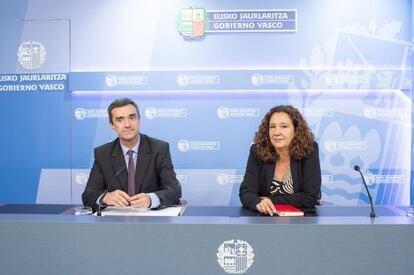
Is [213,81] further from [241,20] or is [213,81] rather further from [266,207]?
[266,207]

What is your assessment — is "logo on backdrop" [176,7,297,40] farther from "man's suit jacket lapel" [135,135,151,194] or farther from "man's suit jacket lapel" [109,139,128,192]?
"man's suit jacket lapel" [109,139,128,192]

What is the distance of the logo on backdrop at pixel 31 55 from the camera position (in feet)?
12.9

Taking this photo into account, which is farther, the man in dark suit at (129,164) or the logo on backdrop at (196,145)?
the logo on backdrop at (196,145)

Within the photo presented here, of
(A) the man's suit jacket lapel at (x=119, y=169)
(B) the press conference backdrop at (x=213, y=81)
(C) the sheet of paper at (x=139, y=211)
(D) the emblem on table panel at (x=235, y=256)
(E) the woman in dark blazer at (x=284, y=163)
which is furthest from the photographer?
(B) the press conference backdrop at (x=213, y=81)

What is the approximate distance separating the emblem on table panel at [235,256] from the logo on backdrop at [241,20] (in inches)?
105

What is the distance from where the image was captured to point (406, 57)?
3740 millimetres

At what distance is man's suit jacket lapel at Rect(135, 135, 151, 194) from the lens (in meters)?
2.46

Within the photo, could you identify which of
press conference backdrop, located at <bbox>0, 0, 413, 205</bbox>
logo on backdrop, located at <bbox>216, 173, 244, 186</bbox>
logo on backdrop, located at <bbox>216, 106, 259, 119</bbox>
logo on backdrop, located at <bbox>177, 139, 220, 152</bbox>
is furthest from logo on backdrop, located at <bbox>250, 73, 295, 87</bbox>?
logo on backdrop, located at <bbox>216, 173, 244, 186</bbox>

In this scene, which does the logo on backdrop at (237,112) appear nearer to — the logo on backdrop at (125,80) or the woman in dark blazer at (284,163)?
the logo on backdrop at (125,80)

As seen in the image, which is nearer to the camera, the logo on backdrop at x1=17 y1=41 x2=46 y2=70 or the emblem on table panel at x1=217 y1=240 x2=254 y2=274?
the emblem on table panel at x1=217 y1=240 x2=254 y2=274

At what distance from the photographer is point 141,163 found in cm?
248

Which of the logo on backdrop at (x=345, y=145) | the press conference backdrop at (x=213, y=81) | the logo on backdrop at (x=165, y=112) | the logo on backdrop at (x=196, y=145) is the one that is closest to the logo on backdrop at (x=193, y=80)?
the press conference backdrop at (x=213, y=81)

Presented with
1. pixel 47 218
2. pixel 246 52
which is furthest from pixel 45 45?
pixel 47 218

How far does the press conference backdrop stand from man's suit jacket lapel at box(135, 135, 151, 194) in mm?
1347
